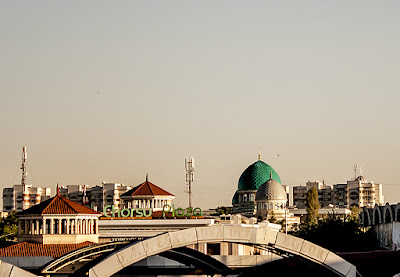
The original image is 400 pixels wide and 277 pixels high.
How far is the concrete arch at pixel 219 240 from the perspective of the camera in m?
59.7

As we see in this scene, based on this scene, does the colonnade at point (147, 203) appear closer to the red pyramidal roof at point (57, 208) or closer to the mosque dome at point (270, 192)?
the red pyramidal roof at point (57, 208)

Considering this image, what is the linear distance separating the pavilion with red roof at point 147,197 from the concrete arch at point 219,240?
73.8 metres

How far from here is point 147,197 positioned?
443ft

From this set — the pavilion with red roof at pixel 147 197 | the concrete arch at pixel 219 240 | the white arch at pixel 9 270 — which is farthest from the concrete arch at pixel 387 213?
the white arch at pixel 9 270

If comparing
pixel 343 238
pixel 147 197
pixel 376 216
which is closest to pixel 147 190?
pixel 147 197

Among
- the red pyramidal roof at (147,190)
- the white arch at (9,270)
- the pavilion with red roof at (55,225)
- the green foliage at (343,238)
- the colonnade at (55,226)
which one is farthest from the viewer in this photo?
the red pyramidal roof at (147,190)

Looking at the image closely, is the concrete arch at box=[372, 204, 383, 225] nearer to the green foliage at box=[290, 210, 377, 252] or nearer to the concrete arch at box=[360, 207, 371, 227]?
the green foliage at box=[290, 210, 377, 252]

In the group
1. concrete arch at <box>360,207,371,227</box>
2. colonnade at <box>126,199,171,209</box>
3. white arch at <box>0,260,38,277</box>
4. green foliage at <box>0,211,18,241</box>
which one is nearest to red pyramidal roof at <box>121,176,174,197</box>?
colonnade at <box>126,199,171,209</box>

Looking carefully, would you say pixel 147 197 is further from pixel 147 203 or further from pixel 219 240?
pixel 219 240

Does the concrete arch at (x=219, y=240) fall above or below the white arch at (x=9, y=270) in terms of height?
above

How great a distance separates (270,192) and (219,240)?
134 metres

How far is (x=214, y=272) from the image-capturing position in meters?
87.2

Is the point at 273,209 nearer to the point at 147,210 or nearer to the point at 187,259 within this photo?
the point at 147,210

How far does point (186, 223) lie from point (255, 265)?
2813 cm
